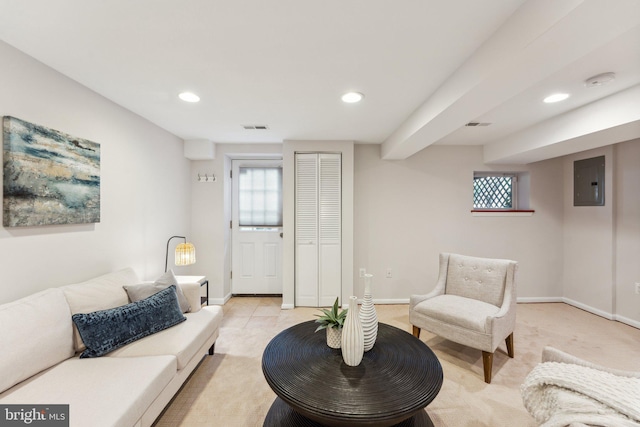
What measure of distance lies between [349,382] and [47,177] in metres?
2.23

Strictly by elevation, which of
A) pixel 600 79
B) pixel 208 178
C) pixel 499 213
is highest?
pixel 600 79

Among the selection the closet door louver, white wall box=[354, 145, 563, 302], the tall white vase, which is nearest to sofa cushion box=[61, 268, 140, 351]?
the tall white vase

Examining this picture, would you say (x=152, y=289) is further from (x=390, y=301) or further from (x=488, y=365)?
(x=390, y=301)

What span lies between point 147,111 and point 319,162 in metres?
1.97

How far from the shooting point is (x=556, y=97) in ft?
7.27

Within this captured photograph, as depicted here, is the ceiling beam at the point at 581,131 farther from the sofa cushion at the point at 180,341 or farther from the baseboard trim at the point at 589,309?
the sofa cushion at the point at 180,341

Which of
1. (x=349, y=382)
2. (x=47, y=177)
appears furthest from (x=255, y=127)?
(x=349, y=382)

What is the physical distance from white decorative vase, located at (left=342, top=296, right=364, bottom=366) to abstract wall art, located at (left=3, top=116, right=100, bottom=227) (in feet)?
6.52

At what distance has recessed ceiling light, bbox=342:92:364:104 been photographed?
85.0 inches

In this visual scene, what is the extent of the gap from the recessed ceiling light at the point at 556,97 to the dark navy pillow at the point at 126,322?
347 centimetres

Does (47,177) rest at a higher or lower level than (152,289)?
higher

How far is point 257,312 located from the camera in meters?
3.46

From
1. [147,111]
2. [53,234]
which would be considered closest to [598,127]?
[147,111]

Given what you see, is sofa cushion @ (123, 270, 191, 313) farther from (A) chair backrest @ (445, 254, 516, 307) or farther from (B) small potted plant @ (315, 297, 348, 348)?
(A) chair backrest @ (445, 254, 516, 307)
